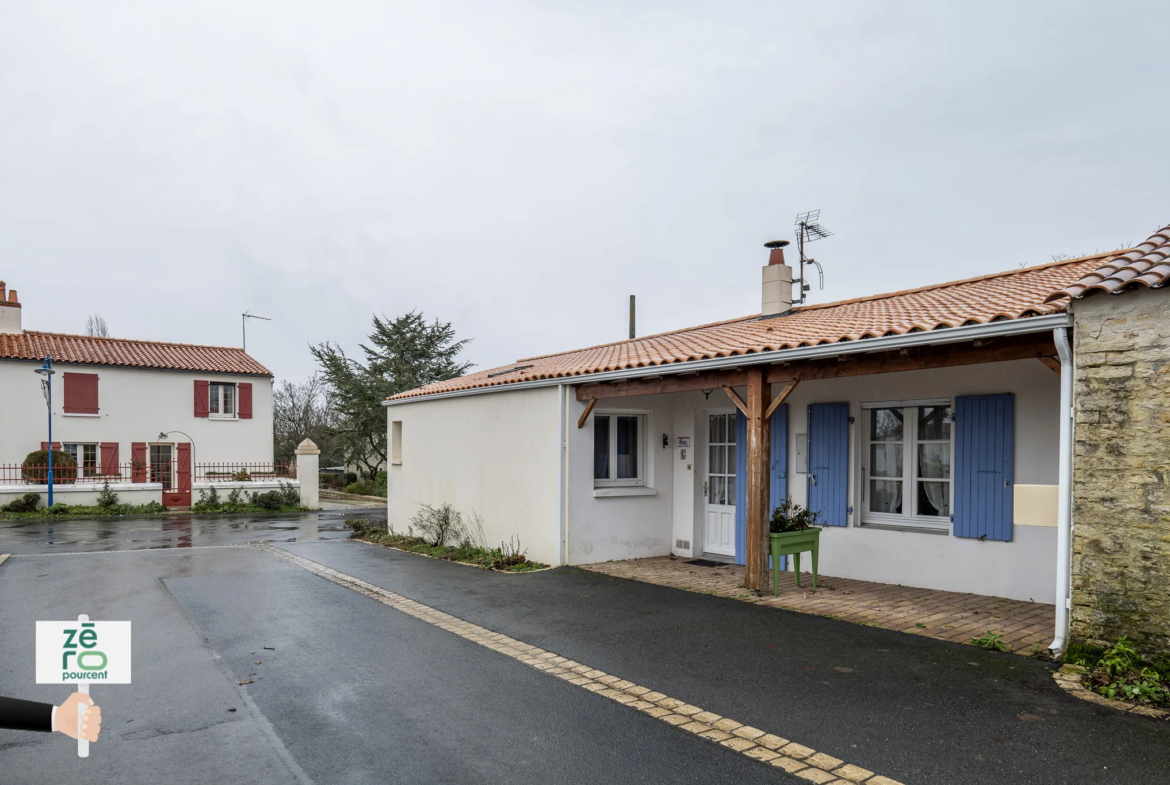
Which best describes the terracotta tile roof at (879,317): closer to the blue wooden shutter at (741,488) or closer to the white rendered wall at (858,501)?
the white rendered wall at (858,501)

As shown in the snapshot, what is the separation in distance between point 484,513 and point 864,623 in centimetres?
692

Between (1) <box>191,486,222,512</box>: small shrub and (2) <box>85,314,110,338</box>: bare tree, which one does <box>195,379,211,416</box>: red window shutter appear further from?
(2) <box>85,314,110,338</box>: bare tree

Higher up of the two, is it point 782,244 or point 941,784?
point 782,244

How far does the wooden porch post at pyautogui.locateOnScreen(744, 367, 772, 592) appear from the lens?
25.9 feet

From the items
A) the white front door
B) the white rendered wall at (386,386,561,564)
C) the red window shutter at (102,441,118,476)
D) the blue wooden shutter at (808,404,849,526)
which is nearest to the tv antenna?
the white front door

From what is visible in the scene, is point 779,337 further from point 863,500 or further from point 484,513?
point 484,513

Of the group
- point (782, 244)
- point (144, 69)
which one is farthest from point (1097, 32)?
point (144, 69)

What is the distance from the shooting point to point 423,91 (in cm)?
1270

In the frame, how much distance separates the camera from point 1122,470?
510 centimetres

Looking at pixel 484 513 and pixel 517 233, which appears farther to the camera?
pixel 517 233

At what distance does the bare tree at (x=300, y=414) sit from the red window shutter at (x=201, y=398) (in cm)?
1046

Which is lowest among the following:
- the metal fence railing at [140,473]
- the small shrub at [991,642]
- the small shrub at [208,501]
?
the small shrub at [208,501]

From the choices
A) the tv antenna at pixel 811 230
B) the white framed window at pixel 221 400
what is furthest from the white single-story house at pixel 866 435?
the white framed window at pixel 221 400

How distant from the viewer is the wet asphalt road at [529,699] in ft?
12.4
